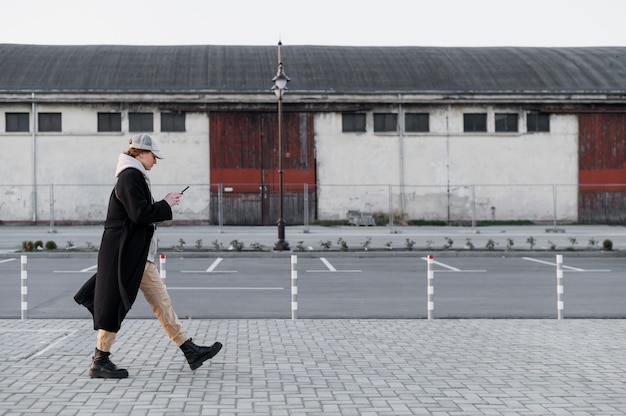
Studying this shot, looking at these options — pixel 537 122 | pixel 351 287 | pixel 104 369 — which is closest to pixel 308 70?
pixel 537 122

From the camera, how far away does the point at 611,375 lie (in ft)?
21.5

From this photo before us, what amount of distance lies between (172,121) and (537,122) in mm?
18424

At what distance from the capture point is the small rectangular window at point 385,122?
120 ft

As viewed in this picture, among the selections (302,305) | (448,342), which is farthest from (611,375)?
(302,305)

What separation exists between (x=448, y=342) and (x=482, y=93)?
3024 cm

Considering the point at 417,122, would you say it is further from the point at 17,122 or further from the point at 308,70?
the point at 17,122

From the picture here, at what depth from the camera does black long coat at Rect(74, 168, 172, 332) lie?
6234mm

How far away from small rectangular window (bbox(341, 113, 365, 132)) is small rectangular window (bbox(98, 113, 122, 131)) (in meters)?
11.0

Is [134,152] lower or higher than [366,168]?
lower

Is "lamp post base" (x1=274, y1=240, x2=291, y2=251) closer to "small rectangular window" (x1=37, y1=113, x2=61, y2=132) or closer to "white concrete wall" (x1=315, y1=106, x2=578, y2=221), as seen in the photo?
"white concrete wall" (x1=315, y1=106, x2=578, y2=221)

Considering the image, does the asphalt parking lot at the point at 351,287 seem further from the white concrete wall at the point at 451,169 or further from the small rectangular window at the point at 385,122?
the small rectangular window at the point at 385,122

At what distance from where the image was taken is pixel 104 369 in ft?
20.8

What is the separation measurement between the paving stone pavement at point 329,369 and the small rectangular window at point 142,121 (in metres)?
27.0

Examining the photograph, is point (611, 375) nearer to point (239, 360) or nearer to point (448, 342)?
point (448, 342)
